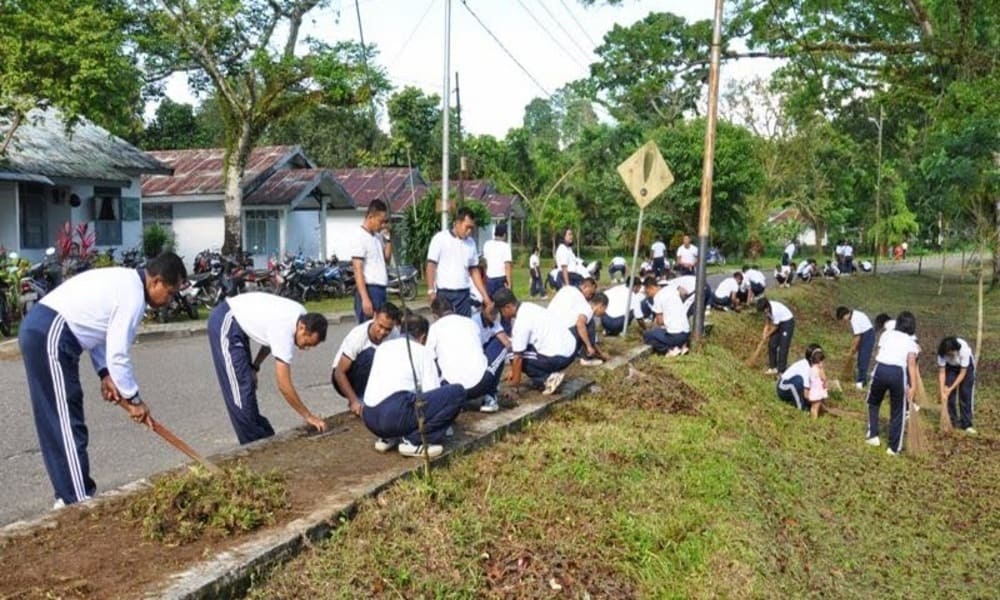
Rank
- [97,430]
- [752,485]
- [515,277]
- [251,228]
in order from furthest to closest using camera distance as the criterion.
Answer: [515,277] → [251,228] → [97,430] → [752,485]

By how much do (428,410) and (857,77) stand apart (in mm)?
13203

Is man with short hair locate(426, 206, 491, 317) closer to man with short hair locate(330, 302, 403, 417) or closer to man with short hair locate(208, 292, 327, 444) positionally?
man with short hair locate(330, 302, 403, 417)

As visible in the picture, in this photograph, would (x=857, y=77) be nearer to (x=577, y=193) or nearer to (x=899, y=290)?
(x=899, y=290)

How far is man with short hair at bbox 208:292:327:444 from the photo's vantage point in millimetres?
6180

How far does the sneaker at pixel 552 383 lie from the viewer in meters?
8.72

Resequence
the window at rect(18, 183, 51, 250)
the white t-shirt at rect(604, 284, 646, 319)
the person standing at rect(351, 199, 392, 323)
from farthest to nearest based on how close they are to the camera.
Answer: the window at rect(18, 183, 51, 250), the white t-shirt at rect(604, 284, 646, 319), the person standing at rect(351, 199, 392, 323)

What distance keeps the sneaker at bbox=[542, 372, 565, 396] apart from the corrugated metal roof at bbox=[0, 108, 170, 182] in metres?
12.4

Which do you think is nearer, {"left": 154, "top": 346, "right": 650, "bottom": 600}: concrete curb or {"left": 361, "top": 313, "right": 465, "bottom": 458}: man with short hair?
{"left": 154, "top": 346, "right": 650, "bottom": 600}: concrete curb

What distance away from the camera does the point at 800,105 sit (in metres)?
18.3

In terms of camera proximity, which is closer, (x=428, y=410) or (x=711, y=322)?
(x=428, y=410)

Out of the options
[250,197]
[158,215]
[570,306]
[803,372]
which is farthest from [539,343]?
[158,215]

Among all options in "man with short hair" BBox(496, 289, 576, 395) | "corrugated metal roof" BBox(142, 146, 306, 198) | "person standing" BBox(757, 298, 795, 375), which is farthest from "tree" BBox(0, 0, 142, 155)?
"person standing" BBox(757, 298, 795, 375)

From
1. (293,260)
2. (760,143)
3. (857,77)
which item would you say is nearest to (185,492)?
(857,77)

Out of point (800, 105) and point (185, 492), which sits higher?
point (800, 105)
